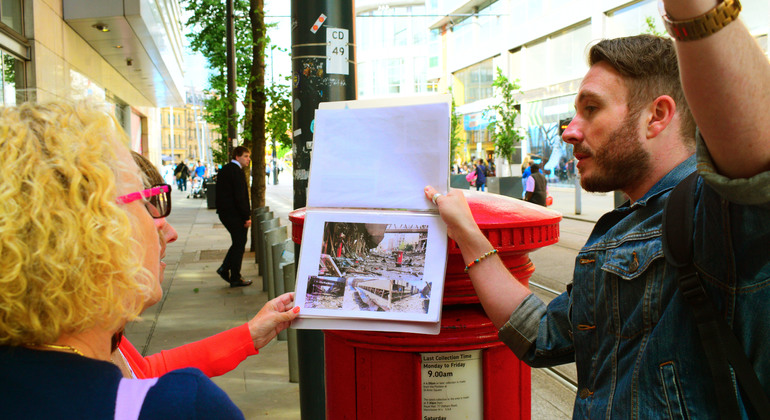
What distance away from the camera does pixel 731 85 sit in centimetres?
88

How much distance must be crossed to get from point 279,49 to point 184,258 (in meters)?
4.01

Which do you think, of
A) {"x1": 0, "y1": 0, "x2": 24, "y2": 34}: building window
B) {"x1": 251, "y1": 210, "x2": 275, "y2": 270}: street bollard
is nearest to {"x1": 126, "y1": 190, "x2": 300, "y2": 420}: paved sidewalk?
{"x1": 251, "y1": 210, "x2": 275, "y2": 270}: street bollard

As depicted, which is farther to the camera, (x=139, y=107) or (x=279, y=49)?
(x=139, y=107)

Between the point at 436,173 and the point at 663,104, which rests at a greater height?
the point at 663,104

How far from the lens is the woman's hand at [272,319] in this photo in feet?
5.61

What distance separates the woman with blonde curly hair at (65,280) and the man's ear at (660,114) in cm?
113

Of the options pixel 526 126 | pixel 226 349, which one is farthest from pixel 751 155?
pixel 526 126

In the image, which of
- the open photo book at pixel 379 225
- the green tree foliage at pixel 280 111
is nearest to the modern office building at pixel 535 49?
the green tree foliage at pixel 280 111

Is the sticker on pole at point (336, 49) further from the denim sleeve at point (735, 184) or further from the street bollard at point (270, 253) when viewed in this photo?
the street bollard at point (270, 253)

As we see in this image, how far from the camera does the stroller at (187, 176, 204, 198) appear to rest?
28.9 metres

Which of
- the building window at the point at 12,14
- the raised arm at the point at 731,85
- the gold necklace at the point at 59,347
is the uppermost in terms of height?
the building window at the point at 12,14

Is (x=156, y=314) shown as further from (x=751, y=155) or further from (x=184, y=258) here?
(x=751, y=155)

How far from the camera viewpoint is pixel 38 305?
0.97m

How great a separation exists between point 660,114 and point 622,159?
135 mm
